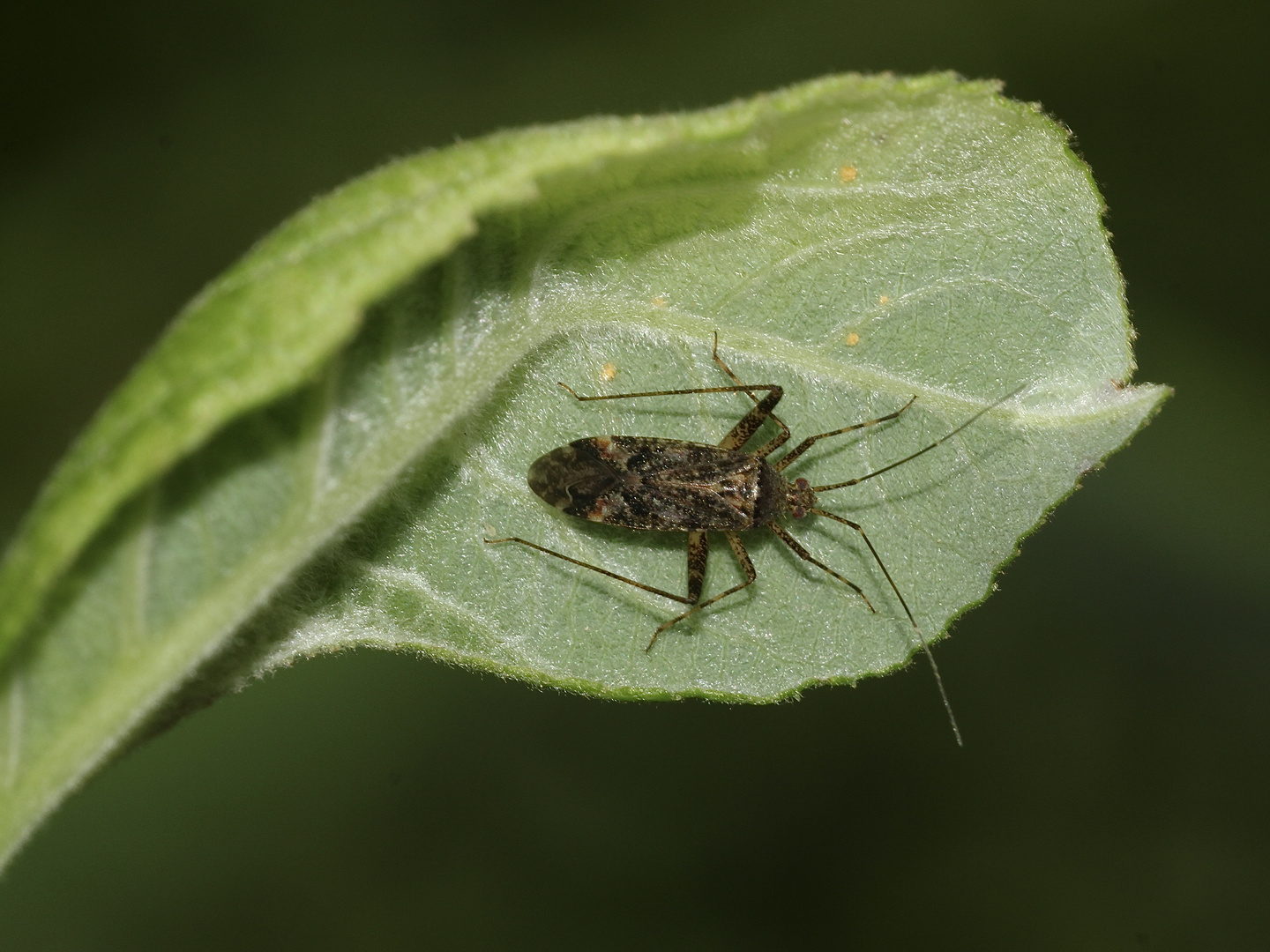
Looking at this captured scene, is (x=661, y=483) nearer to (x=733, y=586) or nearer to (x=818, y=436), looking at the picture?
(x=733, y=586)

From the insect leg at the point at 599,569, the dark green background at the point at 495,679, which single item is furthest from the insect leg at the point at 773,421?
the dark green background at the point at 495,679

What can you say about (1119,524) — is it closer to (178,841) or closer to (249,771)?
(249,771)

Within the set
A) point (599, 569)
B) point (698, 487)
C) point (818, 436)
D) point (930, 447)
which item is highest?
point (698, 487)

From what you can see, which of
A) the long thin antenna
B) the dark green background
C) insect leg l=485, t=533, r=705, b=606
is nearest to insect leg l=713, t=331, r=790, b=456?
the long thin antenna

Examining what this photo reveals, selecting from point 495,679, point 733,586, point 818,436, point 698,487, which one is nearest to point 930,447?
point 818,436

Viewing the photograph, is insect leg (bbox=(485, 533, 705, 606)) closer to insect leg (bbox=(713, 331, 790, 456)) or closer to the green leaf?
the green leaf

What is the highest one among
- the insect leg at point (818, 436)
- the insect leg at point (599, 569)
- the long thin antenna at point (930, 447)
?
the insect leg at point (818, 436)

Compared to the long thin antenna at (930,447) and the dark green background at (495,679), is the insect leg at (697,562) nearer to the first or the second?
the long thin antenna at (930,447)
